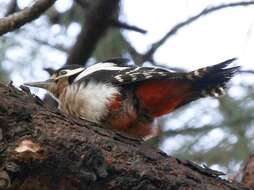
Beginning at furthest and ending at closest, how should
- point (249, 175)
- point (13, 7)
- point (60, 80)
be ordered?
point (13, 7) < point (60, 80) < point (249, 175)

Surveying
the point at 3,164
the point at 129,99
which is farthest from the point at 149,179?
the point at 129,99

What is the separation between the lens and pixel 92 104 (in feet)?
9.05

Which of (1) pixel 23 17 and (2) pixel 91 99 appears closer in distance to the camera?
(1) pixel 23 17

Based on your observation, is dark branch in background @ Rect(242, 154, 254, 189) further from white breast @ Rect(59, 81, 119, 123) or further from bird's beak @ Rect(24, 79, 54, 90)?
bird's beak @ Rect(24, 79, 54, 90)

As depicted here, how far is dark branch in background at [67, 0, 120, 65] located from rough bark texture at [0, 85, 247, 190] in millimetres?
1483

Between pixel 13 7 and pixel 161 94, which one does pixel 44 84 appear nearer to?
pixel 13 7

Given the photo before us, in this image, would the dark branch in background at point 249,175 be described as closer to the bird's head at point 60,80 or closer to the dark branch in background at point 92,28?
the bird's head at point 60,80

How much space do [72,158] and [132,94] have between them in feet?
3.20

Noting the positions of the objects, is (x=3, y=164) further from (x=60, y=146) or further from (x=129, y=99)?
(x=129, y=99)

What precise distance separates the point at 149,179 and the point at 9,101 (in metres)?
0.51

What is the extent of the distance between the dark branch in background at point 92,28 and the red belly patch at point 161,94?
801 mm

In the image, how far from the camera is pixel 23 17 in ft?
8.71

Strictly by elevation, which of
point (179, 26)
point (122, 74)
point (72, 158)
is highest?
point (179, 26)

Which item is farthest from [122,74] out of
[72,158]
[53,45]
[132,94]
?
[53,45]
